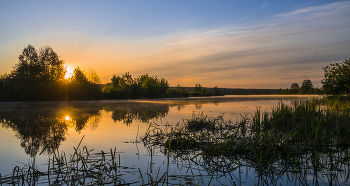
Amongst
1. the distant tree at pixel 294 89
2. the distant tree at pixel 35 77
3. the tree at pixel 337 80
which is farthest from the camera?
the distant tree at pixel 294 89

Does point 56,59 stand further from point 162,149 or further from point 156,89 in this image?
point 162,149

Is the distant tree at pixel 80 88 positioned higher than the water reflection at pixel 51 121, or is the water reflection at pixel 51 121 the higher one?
the distant tree at pixel 80 88

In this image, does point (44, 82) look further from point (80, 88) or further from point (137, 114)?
point (137, 114)

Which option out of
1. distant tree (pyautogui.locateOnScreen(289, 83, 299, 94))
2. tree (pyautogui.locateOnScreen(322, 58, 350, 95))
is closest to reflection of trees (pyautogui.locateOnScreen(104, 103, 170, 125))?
tree (pyautogui.locateOnScreen(322, 58, 350, 95))

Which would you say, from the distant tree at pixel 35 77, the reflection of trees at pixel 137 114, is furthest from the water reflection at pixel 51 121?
the distant tree at pixel 35 77

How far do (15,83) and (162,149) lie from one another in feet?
118

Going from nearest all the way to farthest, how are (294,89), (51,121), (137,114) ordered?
1. (51,121)
2. (137,114)
3. (294,89)

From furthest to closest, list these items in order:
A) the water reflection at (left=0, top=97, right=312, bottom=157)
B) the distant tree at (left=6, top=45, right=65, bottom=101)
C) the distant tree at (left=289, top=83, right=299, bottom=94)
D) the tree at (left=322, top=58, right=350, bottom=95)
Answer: the distant tree at (left=289, top=83, right=299, bottom=94) → the distant tree at (left=6, top=45, right=65, bottom=101) → the tree at (left=322, top=58, right=350, bottom=95) → the water reflection at (left=0, top=97, right=312, bottom=157)

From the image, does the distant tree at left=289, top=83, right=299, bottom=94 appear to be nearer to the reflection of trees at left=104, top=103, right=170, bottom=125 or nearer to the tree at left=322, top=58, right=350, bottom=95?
the tree at left=322, top=58, right=350, bottom=95

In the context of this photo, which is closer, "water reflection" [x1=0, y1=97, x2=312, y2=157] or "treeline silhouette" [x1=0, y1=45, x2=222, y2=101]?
"water reflection" [x1=0, y1=97, x2=312, y2=157]

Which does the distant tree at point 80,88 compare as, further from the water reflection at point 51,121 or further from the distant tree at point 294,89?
the distant tree at point 294,89

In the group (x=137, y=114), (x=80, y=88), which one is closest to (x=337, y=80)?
(x=137, y=114)

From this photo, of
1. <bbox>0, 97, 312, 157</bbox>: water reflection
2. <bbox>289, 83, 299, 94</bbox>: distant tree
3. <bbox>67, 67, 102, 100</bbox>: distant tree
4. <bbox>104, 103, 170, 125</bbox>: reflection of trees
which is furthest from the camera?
<bbox>289, 83, 299, 94</bbox>: distant tree

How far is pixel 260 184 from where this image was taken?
2602 millimetres
